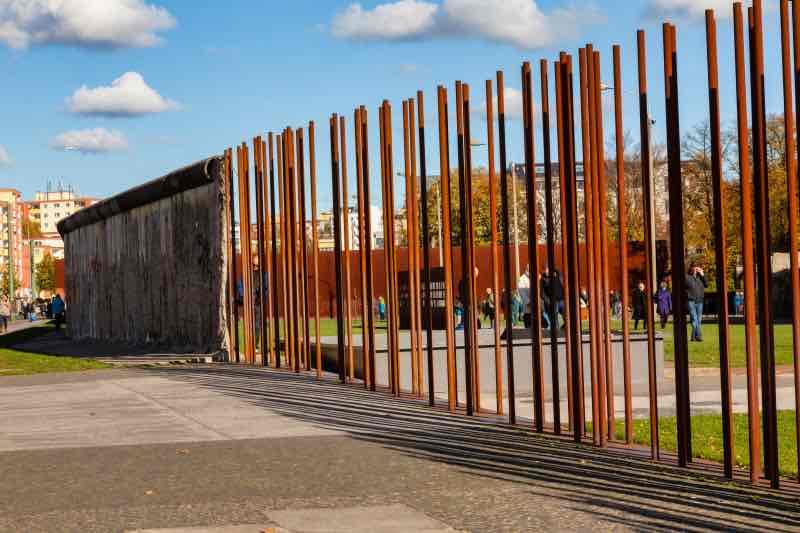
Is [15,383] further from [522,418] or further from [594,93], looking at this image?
[594,93]

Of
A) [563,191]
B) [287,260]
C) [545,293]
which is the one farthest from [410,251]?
[545,293]

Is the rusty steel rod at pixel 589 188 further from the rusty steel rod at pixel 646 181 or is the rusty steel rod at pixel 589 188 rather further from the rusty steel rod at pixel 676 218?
the rusty steel rod at pixel 676 218

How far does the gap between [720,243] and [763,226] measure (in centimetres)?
34

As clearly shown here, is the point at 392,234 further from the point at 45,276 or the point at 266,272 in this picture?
the point at 45,276

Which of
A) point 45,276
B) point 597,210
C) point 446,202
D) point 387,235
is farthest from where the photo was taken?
point 45,276

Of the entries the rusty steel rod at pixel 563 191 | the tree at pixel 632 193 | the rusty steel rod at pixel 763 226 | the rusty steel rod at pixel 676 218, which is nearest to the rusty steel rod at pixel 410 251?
the rusty steel rod at pixel 563 191

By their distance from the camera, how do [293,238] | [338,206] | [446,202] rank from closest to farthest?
[446,202], [338,206], [293,238]

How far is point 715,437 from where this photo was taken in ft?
34.2

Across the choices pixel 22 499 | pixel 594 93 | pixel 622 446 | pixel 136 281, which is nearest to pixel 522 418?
pixel 622 446

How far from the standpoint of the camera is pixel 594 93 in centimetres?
927

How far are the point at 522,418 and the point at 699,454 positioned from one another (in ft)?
7.65

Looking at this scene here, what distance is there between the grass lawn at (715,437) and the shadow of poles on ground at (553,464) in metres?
0.78

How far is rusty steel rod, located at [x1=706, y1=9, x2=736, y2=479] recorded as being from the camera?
746cm

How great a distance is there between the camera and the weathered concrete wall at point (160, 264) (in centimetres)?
1934
